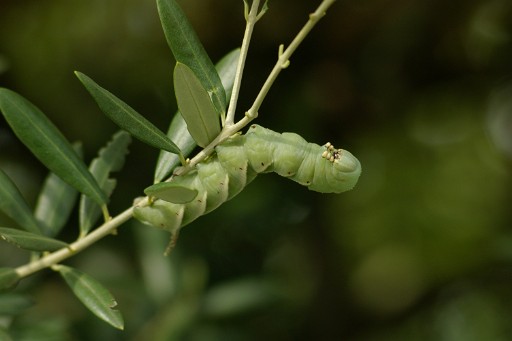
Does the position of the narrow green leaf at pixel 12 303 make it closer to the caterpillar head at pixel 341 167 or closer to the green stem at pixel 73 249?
the green stem at pixel 73 249

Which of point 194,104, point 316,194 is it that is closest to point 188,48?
point 194,104

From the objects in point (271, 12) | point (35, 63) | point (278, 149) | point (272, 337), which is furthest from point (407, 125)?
point (278, 149)

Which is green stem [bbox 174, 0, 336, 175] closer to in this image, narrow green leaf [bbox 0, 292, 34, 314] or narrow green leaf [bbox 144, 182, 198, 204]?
narrow green leaf [bbox 144, 182, 198, 204]

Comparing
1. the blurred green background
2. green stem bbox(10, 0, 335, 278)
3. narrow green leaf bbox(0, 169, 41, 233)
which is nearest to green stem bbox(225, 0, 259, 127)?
green stem bbox(10, 0, 335, 278)

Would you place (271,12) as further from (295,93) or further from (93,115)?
(93,115)

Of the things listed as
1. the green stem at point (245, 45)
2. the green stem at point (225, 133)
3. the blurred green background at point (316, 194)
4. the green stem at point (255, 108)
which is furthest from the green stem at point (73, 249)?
the blurred green background at point (316, 194)
